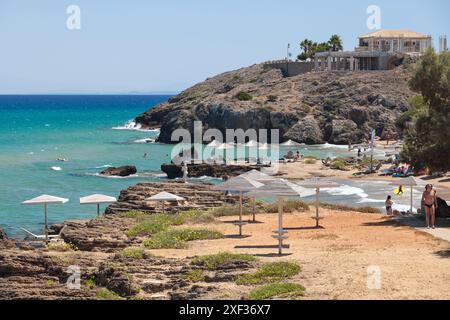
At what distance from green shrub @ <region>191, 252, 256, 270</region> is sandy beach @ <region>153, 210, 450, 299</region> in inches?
26.2

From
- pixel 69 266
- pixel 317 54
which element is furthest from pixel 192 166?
pixel 317 54

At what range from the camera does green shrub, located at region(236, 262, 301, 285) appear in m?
18.0

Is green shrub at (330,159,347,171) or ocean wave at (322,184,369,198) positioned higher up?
green shrub at (330,159,347,171)

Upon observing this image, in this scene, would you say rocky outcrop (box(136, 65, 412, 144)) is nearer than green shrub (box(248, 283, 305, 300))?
No

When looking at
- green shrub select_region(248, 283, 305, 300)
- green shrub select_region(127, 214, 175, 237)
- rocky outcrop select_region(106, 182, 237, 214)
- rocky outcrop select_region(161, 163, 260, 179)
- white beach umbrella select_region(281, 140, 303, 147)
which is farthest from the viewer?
white beach umbrella select_region(281, 140, 303, 147)

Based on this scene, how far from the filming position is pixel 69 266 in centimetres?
1911

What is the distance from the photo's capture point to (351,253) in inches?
822

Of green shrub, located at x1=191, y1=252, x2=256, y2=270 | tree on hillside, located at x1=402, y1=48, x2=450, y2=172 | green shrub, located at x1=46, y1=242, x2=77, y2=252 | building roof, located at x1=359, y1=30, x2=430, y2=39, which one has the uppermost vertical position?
building roof, located at x1=359, y1=30, x2=430, y2=39

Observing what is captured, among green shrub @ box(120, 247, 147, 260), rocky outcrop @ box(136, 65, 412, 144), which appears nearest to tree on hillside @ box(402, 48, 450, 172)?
green shrub @ box(120, 247, 147, 260)

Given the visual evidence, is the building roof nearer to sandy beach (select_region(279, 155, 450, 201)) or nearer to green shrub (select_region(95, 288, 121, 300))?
sandy beach (select_region(279, 155, 450, 201))

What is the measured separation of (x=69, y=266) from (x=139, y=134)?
98.5 meters

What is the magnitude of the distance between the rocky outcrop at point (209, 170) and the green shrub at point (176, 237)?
3389 cm

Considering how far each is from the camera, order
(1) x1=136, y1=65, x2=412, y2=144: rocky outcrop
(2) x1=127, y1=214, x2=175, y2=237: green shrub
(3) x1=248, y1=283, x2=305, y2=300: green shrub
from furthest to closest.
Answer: (1) x1=136, y1=65, x2=412, y2=144: rocky outcrop → (2) x1=127, y1=214, x2=175, y2=237: green shrub → (3) x1=248, y1=283, x2=305, y2=300: green shrub

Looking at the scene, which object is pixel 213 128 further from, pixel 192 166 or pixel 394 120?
pixel 192 166
